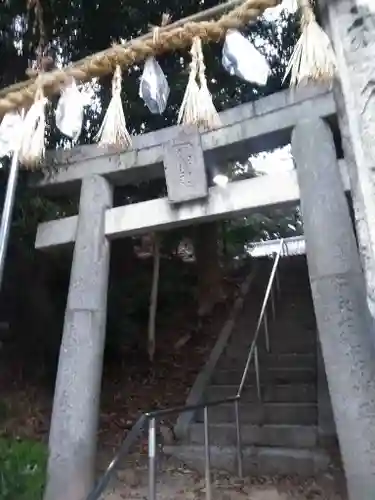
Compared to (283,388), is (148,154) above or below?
above

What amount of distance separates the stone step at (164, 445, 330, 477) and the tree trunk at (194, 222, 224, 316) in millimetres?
2965

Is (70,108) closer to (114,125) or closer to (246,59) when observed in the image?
(114,125)

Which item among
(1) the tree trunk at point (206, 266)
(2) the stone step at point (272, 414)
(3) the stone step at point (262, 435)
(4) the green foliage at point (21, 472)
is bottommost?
(4) the green foliage at point (21, 472)

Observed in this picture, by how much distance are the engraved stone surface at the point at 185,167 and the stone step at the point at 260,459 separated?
241 centimetres

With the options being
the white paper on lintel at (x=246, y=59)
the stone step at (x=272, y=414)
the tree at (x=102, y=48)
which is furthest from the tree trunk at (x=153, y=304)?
the white paper on lintel at (x=246, y=59)


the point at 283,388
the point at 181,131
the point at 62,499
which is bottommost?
the point at 62,499

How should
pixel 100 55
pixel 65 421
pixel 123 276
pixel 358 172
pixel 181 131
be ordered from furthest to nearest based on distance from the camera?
pixel 123 276
pixel 181 131
pixel 65 421
pixel 100 55
pixel 358 172

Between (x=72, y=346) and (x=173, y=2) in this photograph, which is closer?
(x=72, y=346)

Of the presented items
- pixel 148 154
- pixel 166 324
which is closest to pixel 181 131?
pixel 148 154

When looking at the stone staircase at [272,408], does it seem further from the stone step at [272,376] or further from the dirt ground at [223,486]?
the dirt ground at [223,486]

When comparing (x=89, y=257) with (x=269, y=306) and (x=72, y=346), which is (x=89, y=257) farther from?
(x=269, y=306)

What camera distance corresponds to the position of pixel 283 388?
5.79 m

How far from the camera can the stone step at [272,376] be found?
5973 mm

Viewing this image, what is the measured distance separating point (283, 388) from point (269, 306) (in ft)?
6.60
